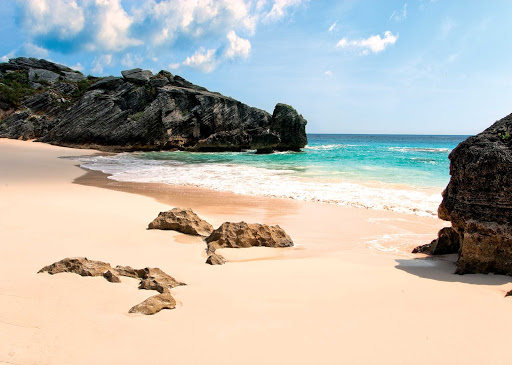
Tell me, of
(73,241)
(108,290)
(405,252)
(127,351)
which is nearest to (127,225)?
(73,241)

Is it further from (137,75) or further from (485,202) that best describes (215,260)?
(137,75)

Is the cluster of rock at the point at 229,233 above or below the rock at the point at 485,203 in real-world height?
below

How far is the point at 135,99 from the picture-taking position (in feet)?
125

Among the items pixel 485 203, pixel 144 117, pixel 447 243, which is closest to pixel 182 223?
pixel 447 243

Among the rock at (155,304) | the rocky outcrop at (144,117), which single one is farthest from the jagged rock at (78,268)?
the rocky outcrop at (144,117)

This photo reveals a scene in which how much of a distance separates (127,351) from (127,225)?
4.17 m

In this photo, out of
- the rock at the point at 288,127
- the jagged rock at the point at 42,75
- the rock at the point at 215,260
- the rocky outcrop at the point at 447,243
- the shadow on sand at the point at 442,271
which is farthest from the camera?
the jagged rock at the point at 42,75

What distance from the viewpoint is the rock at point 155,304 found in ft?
8.84

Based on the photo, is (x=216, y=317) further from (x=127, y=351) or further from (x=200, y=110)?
(x=200, y=110)

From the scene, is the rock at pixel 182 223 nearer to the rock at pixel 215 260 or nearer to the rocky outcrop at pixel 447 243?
the rock at pixel 215 260

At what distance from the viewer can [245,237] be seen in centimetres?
519

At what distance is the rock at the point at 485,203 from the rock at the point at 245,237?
2.44 meters

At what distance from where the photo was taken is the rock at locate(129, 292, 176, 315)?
2693mm

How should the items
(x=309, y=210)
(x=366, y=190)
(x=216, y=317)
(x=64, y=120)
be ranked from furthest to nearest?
(x=64, y=120), (x=366, y=190), (x=309, y=210), (x=216, y=317)
